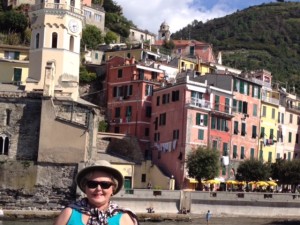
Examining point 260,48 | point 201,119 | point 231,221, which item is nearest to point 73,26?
point 201,119

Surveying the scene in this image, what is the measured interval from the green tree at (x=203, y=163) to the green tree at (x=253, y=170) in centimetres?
429

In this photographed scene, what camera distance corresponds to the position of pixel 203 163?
55188 mm

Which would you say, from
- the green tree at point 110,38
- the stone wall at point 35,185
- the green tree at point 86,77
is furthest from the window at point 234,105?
the green tree at point 110,38

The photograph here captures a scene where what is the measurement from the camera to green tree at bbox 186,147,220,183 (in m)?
55.3

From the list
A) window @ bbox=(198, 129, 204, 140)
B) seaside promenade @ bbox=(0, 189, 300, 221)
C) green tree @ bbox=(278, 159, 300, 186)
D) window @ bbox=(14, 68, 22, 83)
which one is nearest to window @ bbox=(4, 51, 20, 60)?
window @ bbox=(14, 68, 22, 83)

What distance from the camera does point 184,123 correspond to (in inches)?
2323

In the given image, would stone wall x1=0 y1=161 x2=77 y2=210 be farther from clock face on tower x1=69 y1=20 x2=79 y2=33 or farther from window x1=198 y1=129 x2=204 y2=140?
window x1=198 y1=129 x2=204 y2=140

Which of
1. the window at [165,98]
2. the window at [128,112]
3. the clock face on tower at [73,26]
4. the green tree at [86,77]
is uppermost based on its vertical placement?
the clock face on tower at [73,26]

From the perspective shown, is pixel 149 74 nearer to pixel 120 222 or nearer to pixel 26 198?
pixel 26 198

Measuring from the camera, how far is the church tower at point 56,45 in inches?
2216

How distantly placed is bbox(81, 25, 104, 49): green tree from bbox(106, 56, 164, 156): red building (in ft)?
54.5

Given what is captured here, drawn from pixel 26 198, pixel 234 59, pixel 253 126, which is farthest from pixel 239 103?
pixel 234 59

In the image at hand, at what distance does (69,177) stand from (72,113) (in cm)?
544

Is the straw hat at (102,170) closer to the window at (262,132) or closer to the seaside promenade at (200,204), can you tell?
the seaside promenade at (200,204)
